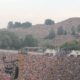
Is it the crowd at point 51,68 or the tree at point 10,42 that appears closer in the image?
the crowd at point 51,68

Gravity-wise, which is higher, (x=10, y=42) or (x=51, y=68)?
(x=10, y=42)

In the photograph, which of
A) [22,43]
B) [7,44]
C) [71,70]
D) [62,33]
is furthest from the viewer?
[62,33]

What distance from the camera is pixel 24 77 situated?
11.2 meters

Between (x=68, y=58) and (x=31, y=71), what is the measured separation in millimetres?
1321

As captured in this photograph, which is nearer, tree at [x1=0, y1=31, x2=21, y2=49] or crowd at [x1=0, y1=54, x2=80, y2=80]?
crowd at [x1=0, y1=54, x2=80, y2=80]

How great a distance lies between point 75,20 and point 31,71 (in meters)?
90.0

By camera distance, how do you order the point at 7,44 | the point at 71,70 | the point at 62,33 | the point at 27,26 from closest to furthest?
1. the point at 71,70
2. the point at 7,44
3. the point at 62,33
4. the point at 27,26

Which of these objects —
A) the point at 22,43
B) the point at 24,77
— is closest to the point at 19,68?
the point at 24,77

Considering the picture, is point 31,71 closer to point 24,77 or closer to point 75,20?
point 24,77

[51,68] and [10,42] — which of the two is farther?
[10,42]

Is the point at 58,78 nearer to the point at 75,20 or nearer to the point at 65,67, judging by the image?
the point at 65,67

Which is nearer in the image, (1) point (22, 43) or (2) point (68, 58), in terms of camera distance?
(2) point (68, 58)

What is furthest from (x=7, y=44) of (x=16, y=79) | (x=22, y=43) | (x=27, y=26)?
(x=27, y=26)

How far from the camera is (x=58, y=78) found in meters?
10.3
